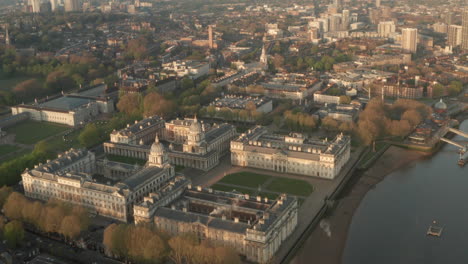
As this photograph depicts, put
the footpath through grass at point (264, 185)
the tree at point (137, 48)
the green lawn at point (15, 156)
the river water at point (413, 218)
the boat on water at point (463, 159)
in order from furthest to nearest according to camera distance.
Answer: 1. the tree at point (137, 48)
2. the green lawn at point (15, 156)
3. the boat on water at point (463, 159)
4. the footpath through grass at point (264, 185)
5. the river water at point (413, 218)

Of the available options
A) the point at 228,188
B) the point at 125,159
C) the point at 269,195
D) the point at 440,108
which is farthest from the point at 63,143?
the point at 440,108

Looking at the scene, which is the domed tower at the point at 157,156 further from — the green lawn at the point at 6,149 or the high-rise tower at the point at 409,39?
the high-rise tower at the point at 409,39

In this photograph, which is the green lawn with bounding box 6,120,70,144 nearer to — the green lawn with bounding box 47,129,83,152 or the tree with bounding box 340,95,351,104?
the green lawn with bounding box 47,129,83,152

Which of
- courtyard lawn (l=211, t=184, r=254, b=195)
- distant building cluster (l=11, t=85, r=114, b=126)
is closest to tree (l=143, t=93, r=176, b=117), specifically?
distant building cluster (l=11, t=85, r=114, b=126)

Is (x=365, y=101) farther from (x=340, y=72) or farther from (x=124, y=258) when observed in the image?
(x=124, y=258)

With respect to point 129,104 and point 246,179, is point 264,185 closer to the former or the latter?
point 246,179

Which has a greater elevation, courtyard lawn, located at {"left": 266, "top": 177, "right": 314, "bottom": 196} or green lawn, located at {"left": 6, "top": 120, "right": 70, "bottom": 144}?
green lawn, located at {"left": 6, "top": 120, "right": 70, "bottom": 144}

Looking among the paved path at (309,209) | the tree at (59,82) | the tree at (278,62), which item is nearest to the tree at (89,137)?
the paved path at (309,209)

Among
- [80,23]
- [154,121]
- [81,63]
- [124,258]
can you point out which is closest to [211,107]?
[154,121]
